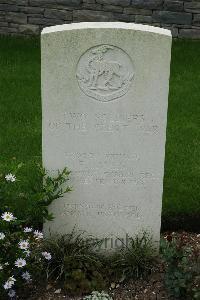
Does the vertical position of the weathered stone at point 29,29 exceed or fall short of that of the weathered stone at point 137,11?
it falls short

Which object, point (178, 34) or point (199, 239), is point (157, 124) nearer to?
point (199, 239)

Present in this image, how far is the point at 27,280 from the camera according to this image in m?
4.28

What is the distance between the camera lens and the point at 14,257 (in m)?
4.12

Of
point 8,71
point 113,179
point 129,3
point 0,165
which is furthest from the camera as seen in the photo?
point 129,3

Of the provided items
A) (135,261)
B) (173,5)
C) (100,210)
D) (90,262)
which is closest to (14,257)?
(90,262)

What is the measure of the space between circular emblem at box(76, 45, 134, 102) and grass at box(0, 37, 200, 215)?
755mm

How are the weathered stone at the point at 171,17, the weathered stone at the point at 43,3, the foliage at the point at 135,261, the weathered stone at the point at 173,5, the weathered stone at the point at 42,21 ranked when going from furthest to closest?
the weathered stone at the point at 42,21
the weathered stone at the point at 43,3
the weathered stone at the point at 171,17
the weathered stone at the point at 173,5
the foliage at the point at 135,261

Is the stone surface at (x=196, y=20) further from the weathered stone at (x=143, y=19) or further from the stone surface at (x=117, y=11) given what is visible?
the weathered stone at (x=143, y=19)

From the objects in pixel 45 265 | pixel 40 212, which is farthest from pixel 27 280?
pixel 40 212

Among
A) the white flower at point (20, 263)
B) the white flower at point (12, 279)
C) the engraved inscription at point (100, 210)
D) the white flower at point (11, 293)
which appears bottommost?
the white flower at point (11, 293)

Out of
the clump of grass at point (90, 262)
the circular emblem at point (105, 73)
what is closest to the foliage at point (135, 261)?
the clump of grass at point (90, 262)

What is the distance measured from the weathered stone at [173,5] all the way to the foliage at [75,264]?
20.8ft

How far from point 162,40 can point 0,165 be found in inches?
97.4

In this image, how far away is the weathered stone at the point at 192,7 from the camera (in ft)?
32.8
